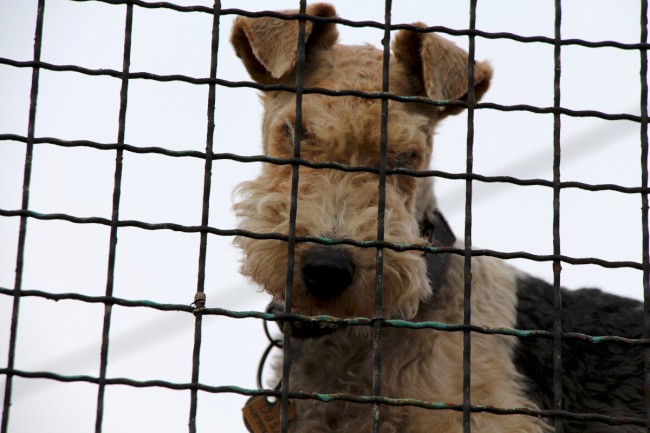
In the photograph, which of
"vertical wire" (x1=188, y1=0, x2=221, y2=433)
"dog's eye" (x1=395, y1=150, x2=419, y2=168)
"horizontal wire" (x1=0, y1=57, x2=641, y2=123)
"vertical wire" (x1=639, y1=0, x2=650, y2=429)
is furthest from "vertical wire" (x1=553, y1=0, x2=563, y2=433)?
"dog's eye" (x1=395, y1=150, x2=419, y2=168)

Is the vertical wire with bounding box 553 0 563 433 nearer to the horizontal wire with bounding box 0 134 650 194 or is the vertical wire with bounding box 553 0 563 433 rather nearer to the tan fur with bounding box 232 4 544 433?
the horizontal wire with bounding box 0 134 650 194

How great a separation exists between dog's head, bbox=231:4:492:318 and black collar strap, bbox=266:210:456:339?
0.27 ft

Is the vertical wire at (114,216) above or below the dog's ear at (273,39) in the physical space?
below

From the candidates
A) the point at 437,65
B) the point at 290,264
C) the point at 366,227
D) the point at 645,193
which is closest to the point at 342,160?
the point at 366,227

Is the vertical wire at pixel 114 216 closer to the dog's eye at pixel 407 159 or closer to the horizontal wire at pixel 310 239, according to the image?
the horizontal wire at pixel 310 239

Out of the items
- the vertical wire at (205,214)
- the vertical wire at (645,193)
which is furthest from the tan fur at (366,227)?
the vertical wire at (645,193)

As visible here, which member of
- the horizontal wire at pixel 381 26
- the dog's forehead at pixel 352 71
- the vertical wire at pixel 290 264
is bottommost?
the vertical wire at pixel 290 264

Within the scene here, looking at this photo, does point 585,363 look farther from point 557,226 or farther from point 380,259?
point 380,259

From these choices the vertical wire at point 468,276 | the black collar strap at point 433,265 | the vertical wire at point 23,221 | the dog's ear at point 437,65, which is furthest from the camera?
the dog's ear at point 437,65

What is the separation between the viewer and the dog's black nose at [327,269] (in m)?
3.49

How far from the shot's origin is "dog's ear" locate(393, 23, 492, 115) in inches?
182

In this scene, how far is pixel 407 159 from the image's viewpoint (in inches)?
173

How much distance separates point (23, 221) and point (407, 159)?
2.21 m

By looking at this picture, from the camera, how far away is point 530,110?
298 cm
